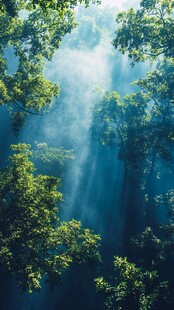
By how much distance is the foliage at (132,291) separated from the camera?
9.28 m

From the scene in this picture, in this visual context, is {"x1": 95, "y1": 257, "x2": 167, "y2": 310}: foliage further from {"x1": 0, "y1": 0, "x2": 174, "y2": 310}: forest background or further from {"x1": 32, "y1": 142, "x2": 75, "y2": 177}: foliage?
{"x1": 32, "y1": 142, "x2": 75, "y2": 177}: foliage

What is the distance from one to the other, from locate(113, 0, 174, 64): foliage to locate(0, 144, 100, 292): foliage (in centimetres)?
729

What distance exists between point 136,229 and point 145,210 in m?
2.42

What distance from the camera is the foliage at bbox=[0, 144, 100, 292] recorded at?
10.4 metres

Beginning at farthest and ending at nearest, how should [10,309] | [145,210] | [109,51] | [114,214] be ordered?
[109,51] → [114,214] → [145,210] → [10,309]

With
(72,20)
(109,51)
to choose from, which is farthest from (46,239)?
(109,51)

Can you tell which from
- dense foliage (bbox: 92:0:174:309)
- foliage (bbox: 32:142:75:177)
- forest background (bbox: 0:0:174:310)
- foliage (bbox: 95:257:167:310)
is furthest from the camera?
foliage (bbox: 32:142:75:177)

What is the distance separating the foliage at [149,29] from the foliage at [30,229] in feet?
23.9

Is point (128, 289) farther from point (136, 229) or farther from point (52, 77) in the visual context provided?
point (52, 77)

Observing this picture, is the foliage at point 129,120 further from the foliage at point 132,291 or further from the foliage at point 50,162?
the foliage at point 132,291

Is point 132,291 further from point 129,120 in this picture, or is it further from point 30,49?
point 129,120

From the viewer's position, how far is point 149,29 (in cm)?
1103

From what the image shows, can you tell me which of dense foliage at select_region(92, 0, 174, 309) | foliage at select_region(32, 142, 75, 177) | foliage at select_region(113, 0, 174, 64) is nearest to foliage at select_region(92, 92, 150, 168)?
dense foliage at select_region(92, 0, 174, 309)

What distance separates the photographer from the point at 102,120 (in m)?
28.0
